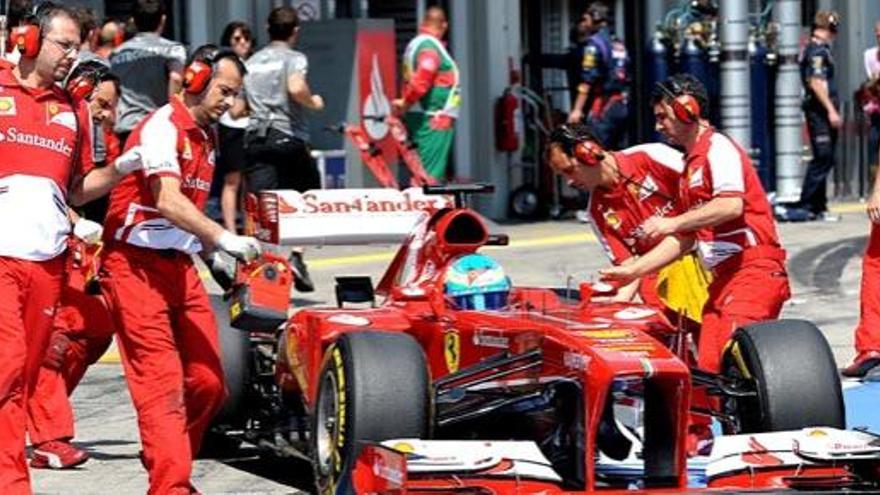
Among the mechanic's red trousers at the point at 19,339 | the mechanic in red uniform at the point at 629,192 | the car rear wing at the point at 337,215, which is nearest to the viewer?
the mechanic's red trousers at the point at 19,339

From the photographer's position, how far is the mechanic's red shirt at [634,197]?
10.6 meters

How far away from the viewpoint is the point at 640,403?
353 inches

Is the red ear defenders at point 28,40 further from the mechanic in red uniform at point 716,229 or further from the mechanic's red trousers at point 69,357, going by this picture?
the mechanic in red uniform at point 716,229

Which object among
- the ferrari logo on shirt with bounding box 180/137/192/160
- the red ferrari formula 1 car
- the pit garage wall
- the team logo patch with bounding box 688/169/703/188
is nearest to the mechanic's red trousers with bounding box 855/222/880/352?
the team logo patch with bounding box 688/169/703/188

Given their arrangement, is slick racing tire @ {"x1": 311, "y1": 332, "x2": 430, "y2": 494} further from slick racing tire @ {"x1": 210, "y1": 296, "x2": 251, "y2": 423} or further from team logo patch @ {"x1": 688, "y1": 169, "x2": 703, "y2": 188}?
team logo patch @ {"x1": 688, "y1": 169, "x2": 703, "y2": 188}

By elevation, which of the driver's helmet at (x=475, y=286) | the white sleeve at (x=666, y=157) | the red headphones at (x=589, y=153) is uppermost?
the red headphones at (x=589, y=153)

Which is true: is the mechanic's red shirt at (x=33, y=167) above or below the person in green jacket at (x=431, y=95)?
above

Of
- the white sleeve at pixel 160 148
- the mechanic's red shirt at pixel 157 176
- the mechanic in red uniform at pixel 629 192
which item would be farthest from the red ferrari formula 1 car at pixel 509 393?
the white sleeve at pixel 160 148

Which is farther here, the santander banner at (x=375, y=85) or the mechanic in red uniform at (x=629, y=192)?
the santander banner at (x=375, y=85)

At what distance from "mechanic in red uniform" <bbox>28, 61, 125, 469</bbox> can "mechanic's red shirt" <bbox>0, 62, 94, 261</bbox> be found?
1.44 meters

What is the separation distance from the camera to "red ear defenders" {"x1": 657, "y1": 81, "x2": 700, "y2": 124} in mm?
10219

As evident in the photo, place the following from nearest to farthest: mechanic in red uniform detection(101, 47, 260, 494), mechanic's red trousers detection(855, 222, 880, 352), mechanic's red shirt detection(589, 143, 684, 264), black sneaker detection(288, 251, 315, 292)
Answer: mechanic in red uniform detection(101, 47, 260, 494), mechanic's red shirt detection(589, 143, 684, 264), mechanic's red trousers detection(855, 222, 880, 352), black sneaker detection(288, 251, 315, 292)

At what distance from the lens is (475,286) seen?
9.52m

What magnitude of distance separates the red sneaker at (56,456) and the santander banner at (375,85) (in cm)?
959
